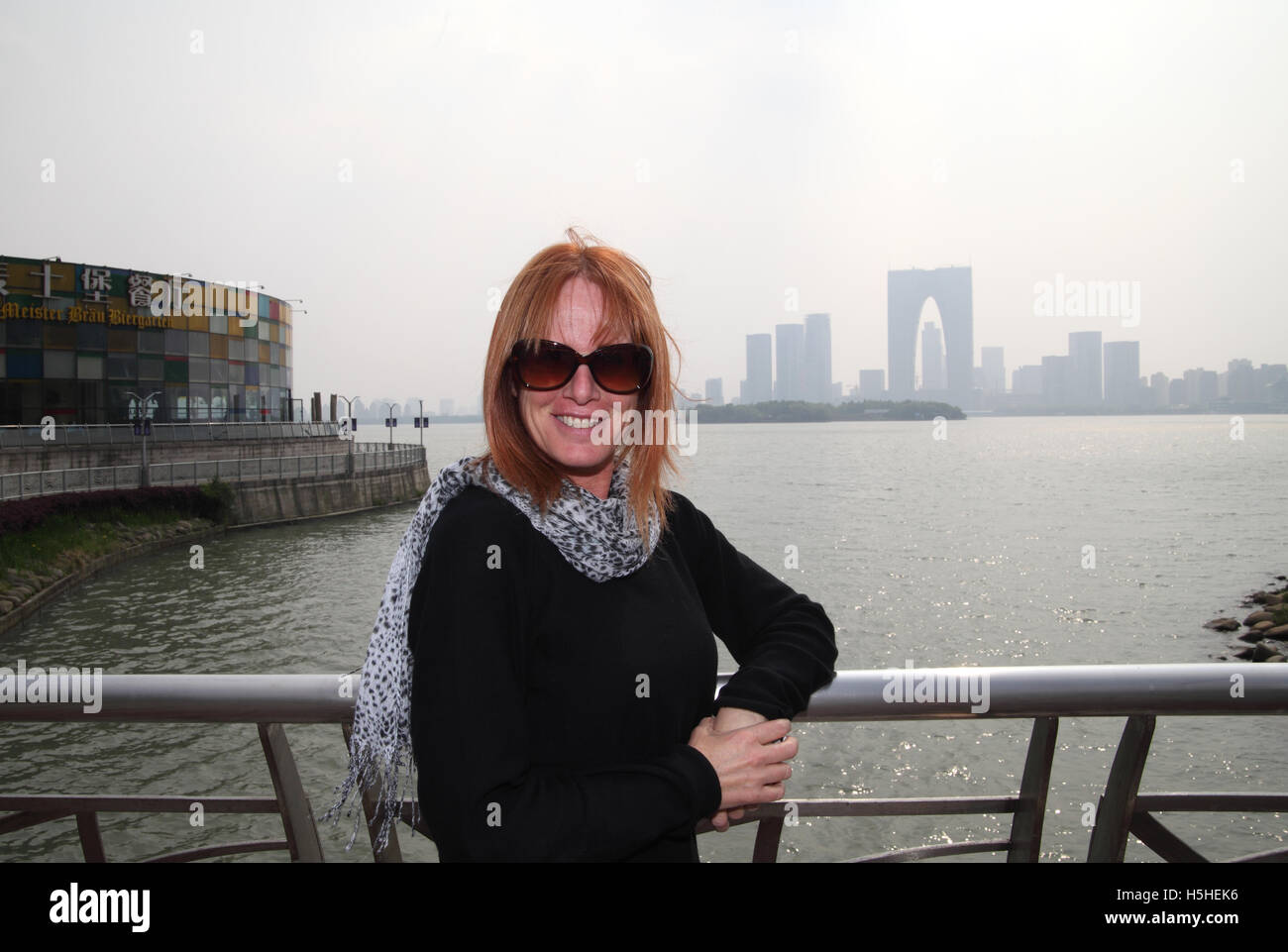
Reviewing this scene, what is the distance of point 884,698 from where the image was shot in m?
2.01

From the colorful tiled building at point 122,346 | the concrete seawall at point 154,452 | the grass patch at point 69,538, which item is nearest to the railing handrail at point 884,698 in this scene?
the grass patch at point 69,538

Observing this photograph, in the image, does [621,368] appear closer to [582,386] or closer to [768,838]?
[582,386]

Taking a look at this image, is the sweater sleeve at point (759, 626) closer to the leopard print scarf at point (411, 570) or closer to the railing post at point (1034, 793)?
the leopard print scarf at point (411, 570)

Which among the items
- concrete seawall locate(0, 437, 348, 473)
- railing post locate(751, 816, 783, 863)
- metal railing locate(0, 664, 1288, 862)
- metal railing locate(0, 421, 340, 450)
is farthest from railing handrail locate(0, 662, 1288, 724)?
metal railing locate(0, 421, 340, 450)

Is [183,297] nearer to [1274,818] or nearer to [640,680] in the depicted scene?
[1274,818]

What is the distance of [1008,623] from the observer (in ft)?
95.3

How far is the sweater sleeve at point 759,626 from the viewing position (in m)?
1.96

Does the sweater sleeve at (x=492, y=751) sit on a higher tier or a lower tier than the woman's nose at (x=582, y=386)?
lower

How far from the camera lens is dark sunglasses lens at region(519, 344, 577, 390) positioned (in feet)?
6.12

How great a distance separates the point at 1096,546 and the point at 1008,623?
1918cm

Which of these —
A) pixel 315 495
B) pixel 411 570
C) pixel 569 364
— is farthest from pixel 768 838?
pixel 315 495

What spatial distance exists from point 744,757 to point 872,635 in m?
25.8

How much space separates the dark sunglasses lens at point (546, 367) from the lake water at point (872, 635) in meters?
0.21
